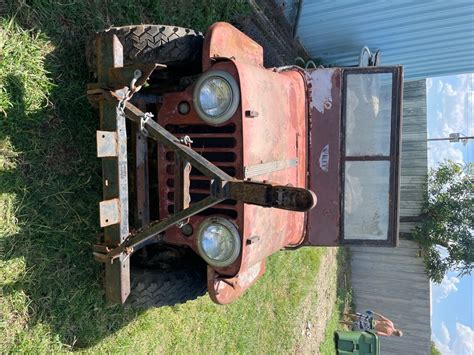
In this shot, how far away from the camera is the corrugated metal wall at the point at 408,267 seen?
8.12 m

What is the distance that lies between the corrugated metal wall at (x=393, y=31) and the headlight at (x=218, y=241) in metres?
3.66

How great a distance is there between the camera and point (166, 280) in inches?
114

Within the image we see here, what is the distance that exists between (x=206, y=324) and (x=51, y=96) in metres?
2.59

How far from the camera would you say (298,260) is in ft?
21.6

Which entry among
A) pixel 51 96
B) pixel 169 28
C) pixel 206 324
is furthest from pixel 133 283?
pixel 206 324

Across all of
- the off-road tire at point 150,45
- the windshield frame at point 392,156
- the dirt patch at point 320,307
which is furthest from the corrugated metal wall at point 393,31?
the dirt patch at point 320,307

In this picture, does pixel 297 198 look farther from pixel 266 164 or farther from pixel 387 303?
pixel 387 303

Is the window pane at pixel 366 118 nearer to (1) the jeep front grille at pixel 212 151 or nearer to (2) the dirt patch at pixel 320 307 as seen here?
(1) the jeep front grille at pixel 212 151

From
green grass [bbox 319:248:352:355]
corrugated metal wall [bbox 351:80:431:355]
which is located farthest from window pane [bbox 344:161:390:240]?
corrugated metal wall [bbox 351:80:431:355]

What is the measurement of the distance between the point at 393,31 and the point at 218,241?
4.31 metres

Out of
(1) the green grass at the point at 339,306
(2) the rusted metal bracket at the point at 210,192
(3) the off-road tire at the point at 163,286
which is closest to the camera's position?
(2) the rusted metal bracket at the point at 210,192

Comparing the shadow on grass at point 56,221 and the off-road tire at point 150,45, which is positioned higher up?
the off-road tire at point 150,45

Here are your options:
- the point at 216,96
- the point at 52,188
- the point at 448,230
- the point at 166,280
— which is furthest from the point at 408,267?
the point at 52,188

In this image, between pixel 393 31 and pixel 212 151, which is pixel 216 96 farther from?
pixel 393 31
